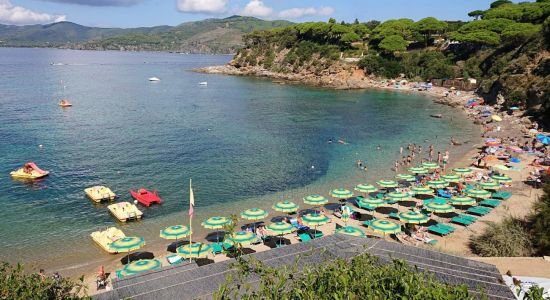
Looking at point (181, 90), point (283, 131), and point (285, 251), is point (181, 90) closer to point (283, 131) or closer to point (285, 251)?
point (283, 131)

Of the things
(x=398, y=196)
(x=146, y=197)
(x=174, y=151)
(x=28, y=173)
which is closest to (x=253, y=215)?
(x=146, y=197)

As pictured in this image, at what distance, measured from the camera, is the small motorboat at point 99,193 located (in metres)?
28.8

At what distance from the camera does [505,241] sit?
65.4 feet

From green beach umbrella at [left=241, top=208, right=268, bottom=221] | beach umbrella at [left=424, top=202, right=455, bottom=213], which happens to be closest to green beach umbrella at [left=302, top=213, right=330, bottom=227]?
green beach umbrella at [left=241, top=208, right=268, bottom=221]

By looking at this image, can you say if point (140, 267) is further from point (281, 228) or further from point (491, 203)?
point (491, 203)

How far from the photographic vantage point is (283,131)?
54.7 meters

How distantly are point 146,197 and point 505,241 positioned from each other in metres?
22.6

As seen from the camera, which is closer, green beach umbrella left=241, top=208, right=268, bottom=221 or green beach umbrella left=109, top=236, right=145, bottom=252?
green beach umbrella left=109, top=236, right=145, bottom=252

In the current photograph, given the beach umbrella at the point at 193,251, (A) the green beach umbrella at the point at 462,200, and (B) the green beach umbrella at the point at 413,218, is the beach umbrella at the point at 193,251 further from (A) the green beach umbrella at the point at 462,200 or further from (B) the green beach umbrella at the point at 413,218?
(A) the green beach umbrella at the point at 462,200

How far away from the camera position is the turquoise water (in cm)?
2619

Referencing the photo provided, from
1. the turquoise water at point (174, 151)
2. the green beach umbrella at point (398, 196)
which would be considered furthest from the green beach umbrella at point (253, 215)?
the green beach umbrella at point (398, 196)

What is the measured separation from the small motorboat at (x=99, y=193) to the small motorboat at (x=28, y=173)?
20.5 ft

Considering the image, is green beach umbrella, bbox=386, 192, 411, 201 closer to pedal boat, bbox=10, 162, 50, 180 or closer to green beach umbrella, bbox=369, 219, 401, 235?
green beach umbrella, bbox=369, 219, 401, 235

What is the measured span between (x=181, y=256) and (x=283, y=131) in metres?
35.8
